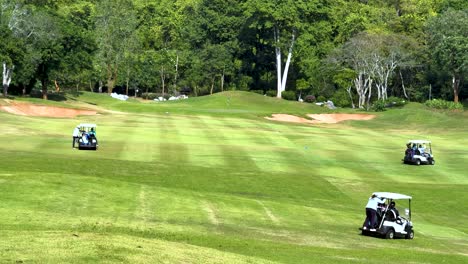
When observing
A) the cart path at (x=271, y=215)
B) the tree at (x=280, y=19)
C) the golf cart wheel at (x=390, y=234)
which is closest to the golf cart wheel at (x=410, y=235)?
the golf cart wheel at (x=390, y=234)

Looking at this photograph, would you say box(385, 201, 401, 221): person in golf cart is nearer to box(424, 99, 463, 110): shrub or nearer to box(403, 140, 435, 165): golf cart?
box(403, 140, 435, 165): golf cart

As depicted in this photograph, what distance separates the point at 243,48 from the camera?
536 ft

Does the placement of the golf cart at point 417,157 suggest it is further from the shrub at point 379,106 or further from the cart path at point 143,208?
the shrub at point 379,106

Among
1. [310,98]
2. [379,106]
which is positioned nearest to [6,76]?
[379,106]

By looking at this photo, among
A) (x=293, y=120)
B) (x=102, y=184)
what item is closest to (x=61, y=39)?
(x=293, y=120)

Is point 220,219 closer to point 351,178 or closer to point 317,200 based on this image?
point 317,200

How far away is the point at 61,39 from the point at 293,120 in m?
36.1

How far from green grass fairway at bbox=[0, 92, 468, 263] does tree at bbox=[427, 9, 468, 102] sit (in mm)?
38302

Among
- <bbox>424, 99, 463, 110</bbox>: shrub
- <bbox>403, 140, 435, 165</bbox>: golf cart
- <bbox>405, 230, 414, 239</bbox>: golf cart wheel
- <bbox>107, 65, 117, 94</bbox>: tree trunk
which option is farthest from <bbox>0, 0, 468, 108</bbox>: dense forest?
<bbox>405, 230, 414, 239</bbox>: golf cart wheel

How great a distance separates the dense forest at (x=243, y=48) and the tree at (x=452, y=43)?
0.77 ft

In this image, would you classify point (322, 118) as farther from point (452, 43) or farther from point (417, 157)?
point (417, 157)

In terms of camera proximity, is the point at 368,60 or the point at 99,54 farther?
the point at 99,54

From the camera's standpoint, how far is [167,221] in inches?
1166

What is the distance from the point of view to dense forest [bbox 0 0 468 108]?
114 m
